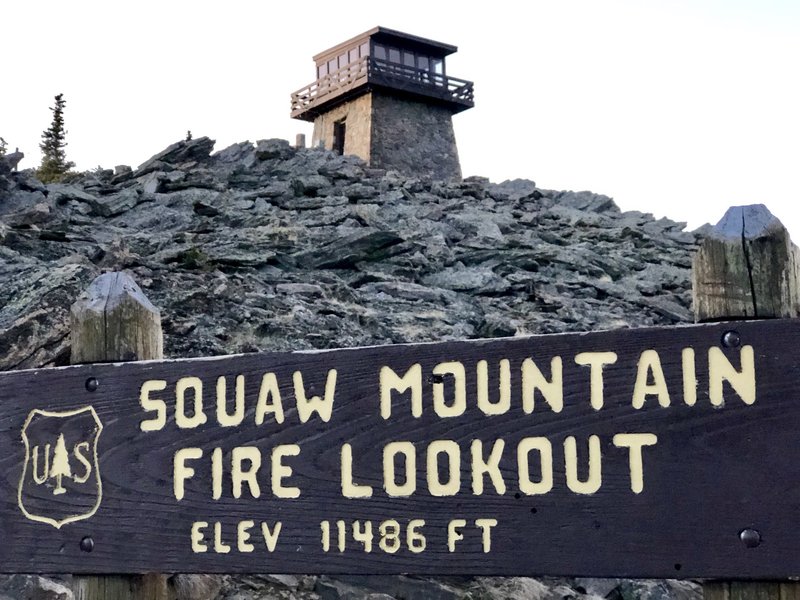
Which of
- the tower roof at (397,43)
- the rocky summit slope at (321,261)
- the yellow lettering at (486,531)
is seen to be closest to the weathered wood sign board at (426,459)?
the yellow lettering at (486,531)

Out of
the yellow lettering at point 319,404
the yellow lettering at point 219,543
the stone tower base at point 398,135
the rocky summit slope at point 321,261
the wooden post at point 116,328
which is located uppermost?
the stone tower base at point 398,135

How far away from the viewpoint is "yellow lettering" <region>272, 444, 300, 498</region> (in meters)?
2.66

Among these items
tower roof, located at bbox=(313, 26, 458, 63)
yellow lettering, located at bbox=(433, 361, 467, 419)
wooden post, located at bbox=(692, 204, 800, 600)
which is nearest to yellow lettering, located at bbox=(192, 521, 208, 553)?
yellow lettering, located at bbox=(433, 361, 467, 419)

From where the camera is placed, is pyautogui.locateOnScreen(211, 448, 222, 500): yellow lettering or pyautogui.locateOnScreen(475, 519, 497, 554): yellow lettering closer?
pyautogui.locateOnScreen(475, 519, 497, 554): yellow lettering

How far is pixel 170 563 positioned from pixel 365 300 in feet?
33.0

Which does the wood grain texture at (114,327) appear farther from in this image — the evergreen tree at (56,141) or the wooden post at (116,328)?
the evergreen tree at (56,141)

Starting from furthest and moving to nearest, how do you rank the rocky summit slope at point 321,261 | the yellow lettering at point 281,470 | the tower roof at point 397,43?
1. the tower roof at point 397,43
2. the rocky summit slope at point 321,261
3. the yellow lettering at point 281,470

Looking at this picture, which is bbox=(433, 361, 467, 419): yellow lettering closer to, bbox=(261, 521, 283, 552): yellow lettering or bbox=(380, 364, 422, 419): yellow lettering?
bbox=(380, 364, 422, 419): yellow lettering

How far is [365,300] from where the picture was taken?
502 inches

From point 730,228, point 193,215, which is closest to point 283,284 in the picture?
point 193,215

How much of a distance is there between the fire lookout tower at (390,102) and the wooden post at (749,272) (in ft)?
126

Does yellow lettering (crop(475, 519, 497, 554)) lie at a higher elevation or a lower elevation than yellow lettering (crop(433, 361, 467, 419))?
lower

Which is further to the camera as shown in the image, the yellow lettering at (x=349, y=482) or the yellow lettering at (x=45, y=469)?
the yellow lettering at (x=45, y=469)

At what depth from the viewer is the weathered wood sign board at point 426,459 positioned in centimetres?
232
